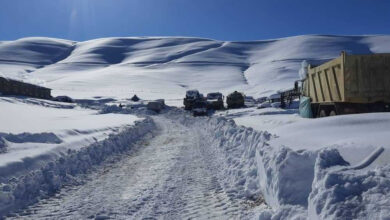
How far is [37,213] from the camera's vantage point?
259 inches

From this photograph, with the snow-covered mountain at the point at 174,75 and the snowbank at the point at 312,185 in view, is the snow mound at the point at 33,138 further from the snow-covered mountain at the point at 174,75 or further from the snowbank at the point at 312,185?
the snow-covered mountain at the point at 174,75

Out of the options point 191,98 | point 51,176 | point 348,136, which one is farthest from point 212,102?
point 348,136

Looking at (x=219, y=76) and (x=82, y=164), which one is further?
(x=219, y=76)

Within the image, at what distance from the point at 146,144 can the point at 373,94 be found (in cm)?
895

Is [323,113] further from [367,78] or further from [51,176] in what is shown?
[51,176]

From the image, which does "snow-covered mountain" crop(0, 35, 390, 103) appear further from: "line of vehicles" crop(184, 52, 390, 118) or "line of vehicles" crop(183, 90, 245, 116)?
"line of vehicles" crop(184, 52, 390, 118)

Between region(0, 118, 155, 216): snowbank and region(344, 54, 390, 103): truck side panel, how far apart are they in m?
8.16

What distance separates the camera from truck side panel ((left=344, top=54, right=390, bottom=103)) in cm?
1267

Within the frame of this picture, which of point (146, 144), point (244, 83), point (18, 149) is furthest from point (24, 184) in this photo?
point (244, 83)

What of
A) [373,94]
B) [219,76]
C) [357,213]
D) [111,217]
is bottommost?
[111,217]

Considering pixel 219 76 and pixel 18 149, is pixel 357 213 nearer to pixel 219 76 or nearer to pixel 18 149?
Result: pixel 18 149

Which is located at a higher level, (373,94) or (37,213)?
(373,94)

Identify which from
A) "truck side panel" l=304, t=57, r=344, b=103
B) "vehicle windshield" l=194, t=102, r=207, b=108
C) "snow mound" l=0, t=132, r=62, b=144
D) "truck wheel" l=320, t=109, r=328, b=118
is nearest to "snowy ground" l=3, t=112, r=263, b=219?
"snow mound" l=0, t=132, r=62, b=144

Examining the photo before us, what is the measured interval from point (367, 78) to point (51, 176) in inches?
383
